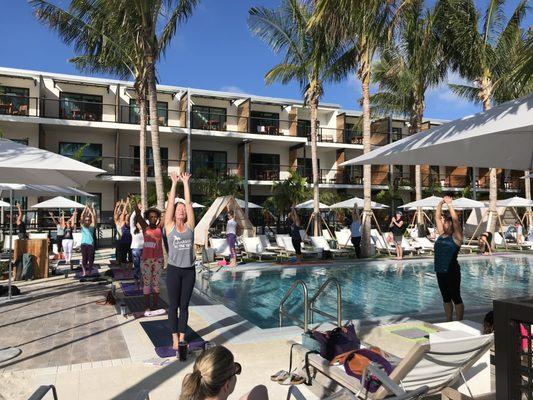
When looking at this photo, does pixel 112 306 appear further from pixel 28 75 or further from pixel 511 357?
pixel 28 75

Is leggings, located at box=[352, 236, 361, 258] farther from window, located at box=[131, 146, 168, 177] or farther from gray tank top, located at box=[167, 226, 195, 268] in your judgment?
window, located at box=[131, 146, 168, 177]

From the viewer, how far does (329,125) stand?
3469 cm

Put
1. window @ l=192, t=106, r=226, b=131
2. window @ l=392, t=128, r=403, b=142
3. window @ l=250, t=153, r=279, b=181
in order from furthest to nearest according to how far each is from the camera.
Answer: window @ l=392, t=128, r=403, b=142
window @ l=250, t=153, r=279, b=181
window @ l=192, t=106, r=226, b=131

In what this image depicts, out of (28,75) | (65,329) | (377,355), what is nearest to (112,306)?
(65,329)

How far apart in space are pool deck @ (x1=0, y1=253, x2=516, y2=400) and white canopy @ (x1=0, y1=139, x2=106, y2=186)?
2.14 meters

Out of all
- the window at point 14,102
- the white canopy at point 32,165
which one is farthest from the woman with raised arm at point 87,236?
the window at point 14,102

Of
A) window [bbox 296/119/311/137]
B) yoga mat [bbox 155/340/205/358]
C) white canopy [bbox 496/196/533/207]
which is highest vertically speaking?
window [bbox 296/119/311/137]

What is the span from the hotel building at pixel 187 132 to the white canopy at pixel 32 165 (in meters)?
18.4

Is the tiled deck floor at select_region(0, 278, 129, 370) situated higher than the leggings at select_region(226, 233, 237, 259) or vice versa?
the leggings at select_region(226, 233, 237, 259)

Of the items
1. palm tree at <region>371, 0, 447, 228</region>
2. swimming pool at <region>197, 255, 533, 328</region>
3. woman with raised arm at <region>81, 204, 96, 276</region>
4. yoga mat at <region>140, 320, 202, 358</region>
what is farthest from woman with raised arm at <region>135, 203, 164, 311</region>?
palm tree at <region>371, 0, 447, 228</region>

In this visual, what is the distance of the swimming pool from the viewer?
351 inches

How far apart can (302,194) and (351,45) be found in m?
11.0

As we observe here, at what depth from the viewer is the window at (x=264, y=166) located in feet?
101

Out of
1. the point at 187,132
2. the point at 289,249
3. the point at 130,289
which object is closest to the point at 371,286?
the point at 289,249
